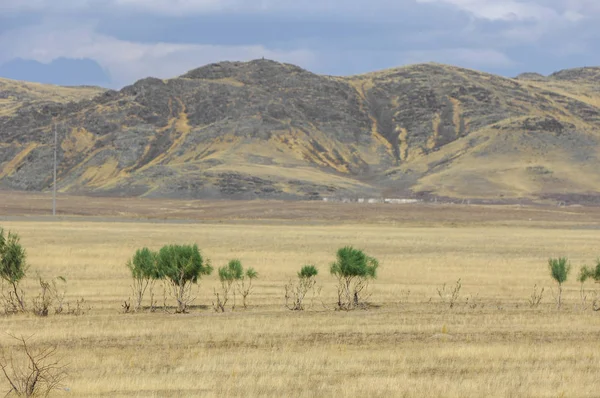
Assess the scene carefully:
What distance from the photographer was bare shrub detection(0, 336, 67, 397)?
49.8ft

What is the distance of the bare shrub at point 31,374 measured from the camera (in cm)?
1518

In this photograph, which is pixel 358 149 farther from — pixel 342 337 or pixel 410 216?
pixel 342 337

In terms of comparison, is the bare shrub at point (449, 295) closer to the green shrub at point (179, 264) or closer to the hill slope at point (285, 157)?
the green shrub at point (179, 264)

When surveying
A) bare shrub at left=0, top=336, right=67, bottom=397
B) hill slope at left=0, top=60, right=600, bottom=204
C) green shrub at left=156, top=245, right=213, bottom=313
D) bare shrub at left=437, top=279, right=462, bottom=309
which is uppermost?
hill slope at left=0, top=60, right=600, bottom=204

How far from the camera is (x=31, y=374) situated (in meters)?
15.2

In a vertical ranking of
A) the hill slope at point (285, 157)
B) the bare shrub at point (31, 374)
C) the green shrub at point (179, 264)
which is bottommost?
the bare shrub at point (31, 374)

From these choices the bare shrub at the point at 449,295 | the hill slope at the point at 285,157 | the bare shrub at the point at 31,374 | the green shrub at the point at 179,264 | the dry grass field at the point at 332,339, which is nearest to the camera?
the bare shrub at the point at 31,374

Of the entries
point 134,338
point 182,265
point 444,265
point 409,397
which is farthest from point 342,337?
point 444,265

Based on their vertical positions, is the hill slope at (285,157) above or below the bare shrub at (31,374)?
above

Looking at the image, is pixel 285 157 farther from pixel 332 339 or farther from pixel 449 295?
pixel 332 339

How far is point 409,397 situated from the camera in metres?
15.4

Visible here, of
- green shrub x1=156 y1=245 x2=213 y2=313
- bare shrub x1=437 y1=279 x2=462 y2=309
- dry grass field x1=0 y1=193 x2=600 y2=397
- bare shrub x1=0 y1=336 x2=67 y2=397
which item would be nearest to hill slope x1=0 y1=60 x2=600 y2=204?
dry grass field x1=0 y1=193 x2=600 y2=397

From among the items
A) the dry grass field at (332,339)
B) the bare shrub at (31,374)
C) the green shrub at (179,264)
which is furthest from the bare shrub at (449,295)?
the bare shrub at (31,374)

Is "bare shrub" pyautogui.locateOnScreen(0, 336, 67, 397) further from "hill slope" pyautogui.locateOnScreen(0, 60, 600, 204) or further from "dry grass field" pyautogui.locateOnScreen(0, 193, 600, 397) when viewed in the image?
"hill slope" pyautogui.locateOnScreen(0, 60, 600, 204)
